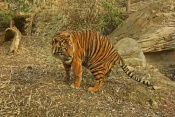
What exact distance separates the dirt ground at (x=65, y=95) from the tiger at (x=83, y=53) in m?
0.29

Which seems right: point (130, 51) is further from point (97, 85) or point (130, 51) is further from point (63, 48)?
point (63, 48)

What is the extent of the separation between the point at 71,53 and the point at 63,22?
430 centimetres

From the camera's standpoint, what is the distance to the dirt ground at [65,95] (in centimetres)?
493

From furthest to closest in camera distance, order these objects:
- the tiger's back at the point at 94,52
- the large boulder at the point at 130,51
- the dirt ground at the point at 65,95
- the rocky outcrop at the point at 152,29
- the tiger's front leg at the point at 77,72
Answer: the rocky outcrop at the point at 152,29, the large boulder at the point at 130,51, the tiger's back at the point at 94,52, the tiger's front leg at the point at 77,72, the dirt ground at the point at 65,95

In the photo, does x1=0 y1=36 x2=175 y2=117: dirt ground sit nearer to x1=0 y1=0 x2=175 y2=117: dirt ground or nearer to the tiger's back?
x1=0 y1=0 x2=175 y2=117: dirt ground

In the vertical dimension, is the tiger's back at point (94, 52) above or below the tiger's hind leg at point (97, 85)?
above

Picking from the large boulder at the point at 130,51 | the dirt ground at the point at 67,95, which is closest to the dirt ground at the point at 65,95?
the dirt ground at the point at 67,95

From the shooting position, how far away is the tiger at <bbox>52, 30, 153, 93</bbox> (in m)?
5.17

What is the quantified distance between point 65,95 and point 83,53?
0.76m

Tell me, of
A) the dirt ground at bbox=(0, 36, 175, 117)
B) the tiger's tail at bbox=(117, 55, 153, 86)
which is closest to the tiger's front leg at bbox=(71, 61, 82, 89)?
the dirt ground at bbox=(0, 36, 175, 117)

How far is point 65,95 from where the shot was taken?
5.27m

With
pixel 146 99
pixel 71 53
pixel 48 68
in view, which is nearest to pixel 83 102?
pixel 71 53

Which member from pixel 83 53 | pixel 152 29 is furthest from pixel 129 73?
pixel 152 29

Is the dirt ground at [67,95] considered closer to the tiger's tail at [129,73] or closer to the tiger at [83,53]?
the tiger's tail at [129,73]
